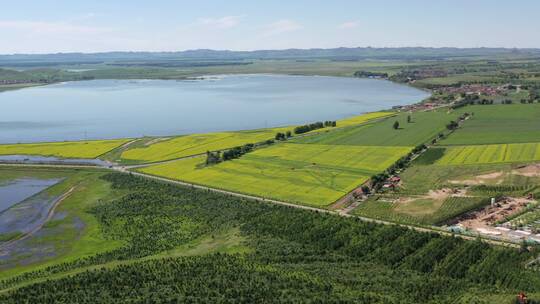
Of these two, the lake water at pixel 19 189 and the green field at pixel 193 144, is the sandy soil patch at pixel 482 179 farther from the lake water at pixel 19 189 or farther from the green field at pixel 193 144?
the lake water at pixel 19 189

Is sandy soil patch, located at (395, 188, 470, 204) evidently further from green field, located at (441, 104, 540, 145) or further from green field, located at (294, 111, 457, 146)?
green field, located at (441, 104, 540, 145)

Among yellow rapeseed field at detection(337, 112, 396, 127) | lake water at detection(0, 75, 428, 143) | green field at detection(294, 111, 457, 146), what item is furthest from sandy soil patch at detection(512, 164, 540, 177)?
lake water at detection(0, 75, 428, 143)

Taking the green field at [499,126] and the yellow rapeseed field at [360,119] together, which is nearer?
the green field at [499,126]

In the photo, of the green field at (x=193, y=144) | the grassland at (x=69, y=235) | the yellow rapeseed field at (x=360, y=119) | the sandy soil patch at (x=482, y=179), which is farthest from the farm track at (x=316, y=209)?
the yellow rapeseed field at (x=360, y=119)

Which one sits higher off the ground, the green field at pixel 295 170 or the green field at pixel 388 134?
the green field at pixel 388 134

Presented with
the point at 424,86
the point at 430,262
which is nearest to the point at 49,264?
the point at 430,262

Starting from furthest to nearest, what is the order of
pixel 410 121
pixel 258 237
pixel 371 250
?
pixel 410 121
pixel 258 237
pixel 371 250

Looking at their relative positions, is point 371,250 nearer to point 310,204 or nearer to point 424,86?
point 310,204
